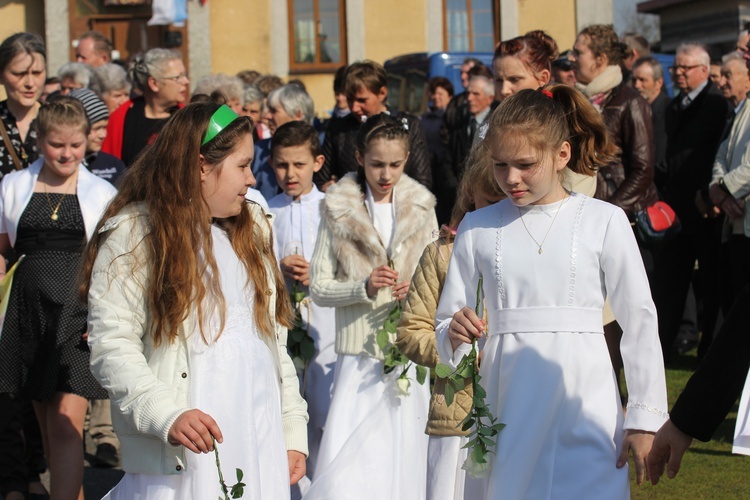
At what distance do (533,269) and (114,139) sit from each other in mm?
5218

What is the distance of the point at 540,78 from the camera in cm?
581

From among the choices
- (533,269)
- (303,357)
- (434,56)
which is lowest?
(303,357)

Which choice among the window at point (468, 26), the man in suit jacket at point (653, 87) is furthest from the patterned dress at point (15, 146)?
the window at point (468, 26)

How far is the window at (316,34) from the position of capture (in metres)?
25.1

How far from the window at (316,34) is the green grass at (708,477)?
61.2 feet

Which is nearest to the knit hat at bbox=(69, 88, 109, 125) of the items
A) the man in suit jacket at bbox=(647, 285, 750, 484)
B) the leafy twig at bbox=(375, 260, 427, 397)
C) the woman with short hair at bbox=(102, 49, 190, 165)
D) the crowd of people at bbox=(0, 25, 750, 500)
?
the crowd of people at bbox=(0, 25, 750, 500)

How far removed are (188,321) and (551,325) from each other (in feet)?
4.03

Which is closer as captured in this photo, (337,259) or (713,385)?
(713,385)

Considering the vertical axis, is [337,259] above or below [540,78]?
below

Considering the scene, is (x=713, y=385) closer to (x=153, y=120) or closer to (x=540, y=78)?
(x=540, y=78)

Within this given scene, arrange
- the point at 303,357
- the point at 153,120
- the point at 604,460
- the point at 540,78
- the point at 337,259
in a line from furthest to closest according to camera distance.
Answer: the point at 153,120, the point at 303,357, the point at 337,259, the point at 540,78, the point at 604,460

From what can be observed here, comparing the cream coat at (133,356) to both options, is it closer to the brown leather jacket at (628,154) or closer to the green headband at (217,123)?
the green headband at (217,123)

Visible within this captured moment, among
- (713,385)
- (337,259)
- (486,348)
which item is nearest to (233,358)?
(486,348)

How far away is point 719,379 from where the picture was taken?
10.6ft
